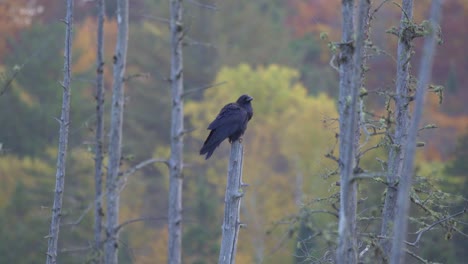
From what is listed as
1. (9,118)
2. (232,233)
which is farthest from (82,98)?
(232,233)

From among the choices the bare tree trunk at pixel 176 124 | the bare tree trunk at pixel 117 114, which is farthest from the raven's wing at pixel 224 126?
the bare tree trunk at pixel 176 124

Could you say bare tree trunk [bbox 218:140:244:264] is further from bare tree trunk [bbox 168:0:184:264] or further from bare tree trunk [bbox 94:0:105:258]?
bare tree trunk [bbox 168:0:184:264]

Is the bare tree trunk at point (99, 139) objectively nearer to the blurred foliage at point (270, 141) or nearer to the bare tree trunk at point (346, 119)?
the bare tree trunk at point (346, 119)

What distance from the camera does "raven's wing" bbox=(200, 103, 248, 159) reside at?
13.8 meters

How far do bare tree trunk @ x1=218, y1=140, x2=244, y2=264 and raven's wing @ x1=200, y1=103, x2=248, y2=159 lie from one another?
1.10 metres

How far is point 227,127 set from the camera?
14.2 metres

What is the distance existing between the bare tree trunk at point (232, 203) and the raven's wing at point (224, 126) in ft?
3.62

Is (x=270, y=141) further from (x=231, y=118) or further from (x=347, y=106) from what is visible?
(x=347, y=106)

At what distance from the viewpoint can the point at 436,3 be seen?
8.89m

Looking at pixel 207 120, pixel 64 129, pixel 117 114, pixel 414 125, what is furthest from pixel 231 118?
pixel 207 120

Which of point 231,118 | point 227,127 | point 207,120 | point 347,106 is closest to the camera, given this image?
point 347,106

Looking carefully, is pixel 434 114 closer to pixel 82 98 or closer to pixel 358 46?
pixel 82 98

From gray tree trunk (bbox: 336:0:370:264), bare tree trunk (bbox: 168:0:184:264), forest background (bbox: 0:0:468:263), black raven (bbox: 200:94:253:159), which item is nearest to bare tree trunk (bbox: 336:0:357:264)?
gray tree trunk (bbox: 336:0:370:264)

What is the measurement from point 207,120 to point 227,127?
84.2ft
